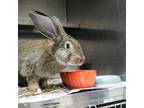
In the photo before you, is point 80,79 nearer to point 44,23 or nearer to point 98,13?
point 44,23

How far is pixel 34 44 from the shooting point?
68 cm

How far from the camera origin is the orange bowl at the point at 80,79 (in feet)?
2.21

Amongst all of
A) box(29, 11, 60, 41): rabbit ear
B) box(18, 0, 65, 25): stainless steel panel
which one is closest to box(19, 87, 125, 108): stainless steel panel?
box(29, 11, 60, 41): rabbit ear

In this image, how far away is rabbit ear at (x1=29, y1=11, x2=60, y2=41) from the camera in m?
0.60

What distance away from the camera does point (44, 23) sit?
606mm

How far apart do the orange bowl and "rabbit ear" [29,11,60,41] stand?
131 mm

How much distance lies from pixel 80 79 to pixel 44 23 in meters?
0.20

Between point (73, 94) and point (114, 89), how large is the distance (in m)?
0.16

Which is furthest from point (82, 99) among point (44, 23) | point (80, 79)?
point (44, 23)

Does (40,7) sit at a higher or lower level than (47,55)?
higher

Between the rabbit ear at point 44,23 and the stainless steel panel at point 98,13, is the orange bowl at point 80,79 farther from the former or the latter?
the stainless steel panel at point 98,13

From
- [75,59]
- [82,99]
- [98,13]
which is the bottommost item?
[82,99]
